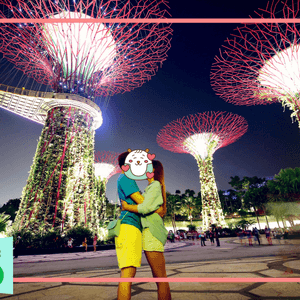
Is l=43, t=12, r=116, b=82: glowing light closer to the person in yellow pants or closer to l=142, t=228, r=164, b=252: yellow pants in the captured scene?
the person in yellow pants

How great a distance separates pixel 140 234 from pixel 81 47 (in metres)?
13.4

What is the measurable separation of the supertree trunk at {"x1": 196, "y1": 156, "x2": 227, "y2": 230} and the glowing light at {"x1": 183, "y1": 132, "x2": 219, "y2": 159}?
2.34ft

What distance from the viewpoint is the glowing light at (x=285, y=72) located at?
35.0ft

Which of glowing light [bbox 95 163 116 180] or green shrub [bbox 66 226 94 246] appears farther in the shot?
glowing light [bbox 95 163 116 180]

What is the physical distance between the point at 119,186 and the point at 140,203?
0.36m

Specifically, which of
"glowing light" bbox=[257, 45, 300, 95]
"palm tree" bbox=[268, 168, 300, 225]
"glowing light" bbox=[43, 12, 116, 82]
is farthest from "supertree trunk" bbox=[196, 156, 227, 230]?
"glowing light" bbox=[43, 12, 116, 82]

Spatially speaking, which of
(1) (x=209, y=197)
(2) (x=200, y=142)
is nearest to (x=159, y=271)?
(1) (x=209, y=197)

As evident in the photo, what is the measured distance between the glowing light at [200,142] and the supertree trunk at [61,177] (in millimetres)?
12160

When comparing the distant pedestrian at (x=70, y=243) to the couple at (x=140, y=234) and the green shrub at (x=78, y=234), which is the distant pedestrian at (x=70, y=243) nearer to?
the green shrub at (x=78, y=234)

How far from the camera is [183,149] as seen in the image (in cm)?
2305

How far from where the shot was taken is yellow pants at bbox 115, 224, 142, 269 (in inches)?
75.5

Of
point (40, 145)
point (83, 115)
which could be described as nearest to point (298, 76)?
point (83, 115)

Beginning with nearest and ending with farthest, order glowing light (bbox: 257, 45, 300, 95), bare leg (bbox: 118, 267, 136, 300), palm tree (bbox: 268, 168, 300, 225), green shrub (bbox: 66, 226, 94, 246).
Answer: bare leg (bbox: 118, 267, 136, 300), glowing light (bbox: 257, 45, 300, 95), green shrub (bbox: 66, 226, 94, 246), palm tree (bbox: 268, 168, 300, 225)

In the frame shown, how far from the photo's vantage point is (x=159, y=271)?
6.50 ft
